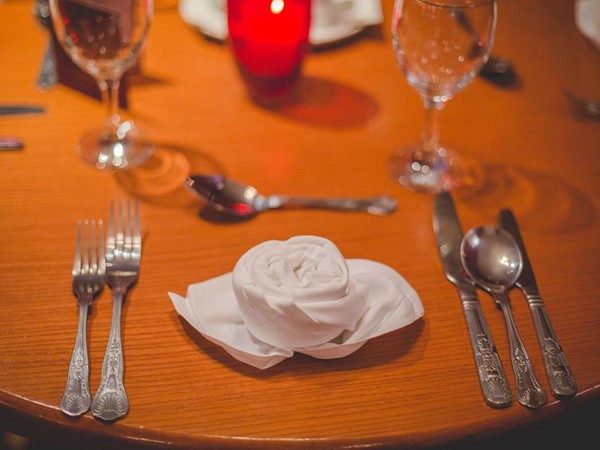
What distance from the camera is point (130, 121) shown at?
37.0 inches

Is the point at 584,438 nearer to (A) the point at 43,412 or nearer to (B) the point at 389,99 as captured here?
(B) the point at 389,99

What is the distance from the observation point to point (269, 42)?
946 mm

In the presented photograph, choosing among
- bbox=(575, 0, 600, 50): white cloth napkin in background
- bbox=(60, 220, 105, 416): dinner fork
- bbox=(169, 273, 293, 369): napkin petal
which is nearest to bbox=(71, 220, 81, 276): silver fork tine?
bbox=(60, 220, 105, 416): dinner fork

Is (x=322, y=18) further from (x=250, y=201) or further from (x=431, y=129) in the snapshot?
(x=250, y=201)

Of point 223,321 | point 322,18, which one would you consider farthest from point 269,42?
point 223,321

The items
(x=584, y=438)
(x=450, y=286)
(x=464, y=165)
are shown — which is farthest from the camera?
(x=584, y=438)

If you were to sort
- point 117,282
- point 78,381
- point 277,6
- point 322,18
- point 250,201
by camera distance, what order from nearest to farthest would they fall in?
point 78,381 → point 117,282 → point 250,201 → point 277,6 → point 322,18

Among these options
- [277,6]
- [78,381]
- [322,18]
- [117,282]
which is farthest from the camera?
[322,18]

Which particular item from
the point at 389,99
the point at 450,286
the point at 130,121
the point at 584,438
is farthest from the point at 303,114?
the point at 584,438

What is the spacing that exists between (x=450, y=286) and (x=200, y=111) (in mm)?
422

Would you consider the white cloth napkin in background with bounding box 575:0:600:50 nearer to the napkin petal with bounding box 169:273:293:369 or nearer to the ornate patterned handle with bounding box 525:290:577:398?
the ornate patterned handle with bounding box 525:290:577:398

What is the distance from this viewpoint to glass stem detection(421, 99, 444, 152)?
2.86 feet

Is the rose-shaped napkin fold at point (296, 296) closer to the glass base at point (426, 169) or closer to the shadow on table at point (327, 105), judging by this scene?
the glass base at point (426, 169)

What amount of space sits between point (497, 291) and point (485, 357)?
0.29 ft
